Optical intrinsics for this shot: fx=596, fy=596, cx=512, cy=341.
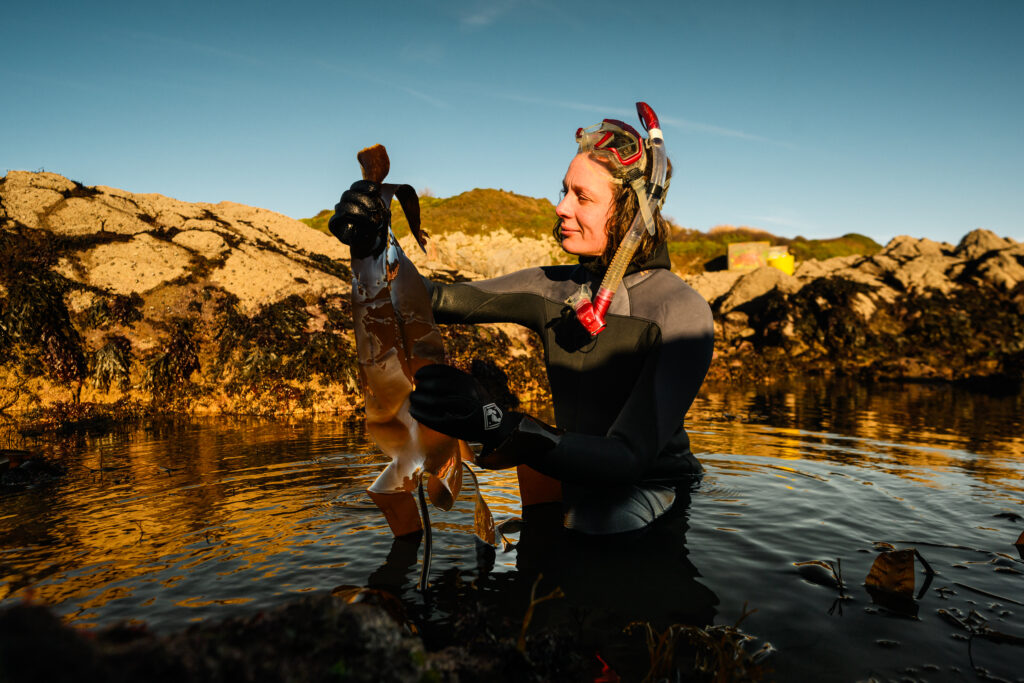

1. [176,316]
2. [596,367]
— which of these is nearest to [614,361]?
[596,367]

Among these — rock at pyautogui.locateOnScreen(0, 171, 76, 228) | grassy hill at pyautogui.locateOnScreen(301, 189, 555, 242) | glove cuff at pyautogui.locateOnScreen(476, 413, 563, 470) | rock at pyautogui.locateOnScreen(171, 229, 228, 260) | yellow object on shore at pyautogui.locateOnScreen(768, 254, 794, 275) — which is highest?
grassy hill at pyautogui.locateOnScreen(301, 189, 555, 242)

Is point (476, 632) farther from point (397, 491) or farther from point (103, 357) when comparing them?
point (103, 357)

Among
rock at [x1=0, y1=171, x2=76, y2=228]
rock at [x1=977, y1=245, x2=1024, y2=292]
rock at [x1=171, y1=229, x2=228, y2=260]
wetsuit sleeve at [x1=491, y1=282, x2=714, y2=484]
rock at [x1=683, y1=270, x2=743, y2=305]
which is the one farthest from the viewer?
rock at [x1=683, y1=270, x2=743, y2=305]

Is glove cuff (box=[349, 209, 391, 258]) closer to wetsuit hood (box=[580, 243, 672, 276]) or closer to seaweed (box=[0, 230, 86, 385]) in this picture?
wetsuit hood (box=[580, 243, 672, 276])

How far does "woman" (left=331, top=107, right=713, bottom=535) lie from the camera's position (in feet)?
7.57

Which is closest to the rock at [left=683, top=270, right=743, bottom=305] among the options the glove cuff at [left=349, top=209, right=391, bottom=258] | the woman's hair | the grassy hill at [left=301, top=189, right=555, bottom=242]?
the grassy hill at [left=301, top=189, right=555, bottom=242]

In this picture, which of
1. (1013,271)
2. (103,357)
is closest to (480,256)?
(103,357)

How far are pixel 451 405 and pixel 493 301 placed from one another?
1.56m

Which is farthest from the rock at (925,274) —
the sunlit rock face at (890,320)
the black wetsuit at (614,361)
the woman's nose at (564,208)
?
the woman's nose at (564,208)

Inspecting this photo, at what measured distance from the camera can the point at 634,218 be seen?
2.98 metres

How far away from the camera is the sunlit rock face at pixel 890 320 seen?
15.5m

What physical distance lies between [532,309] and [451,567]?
59.0 inches

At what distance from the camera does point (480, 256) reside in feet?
70.6

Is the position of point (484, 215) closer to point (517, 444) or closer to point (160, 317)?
point (160, 317)
